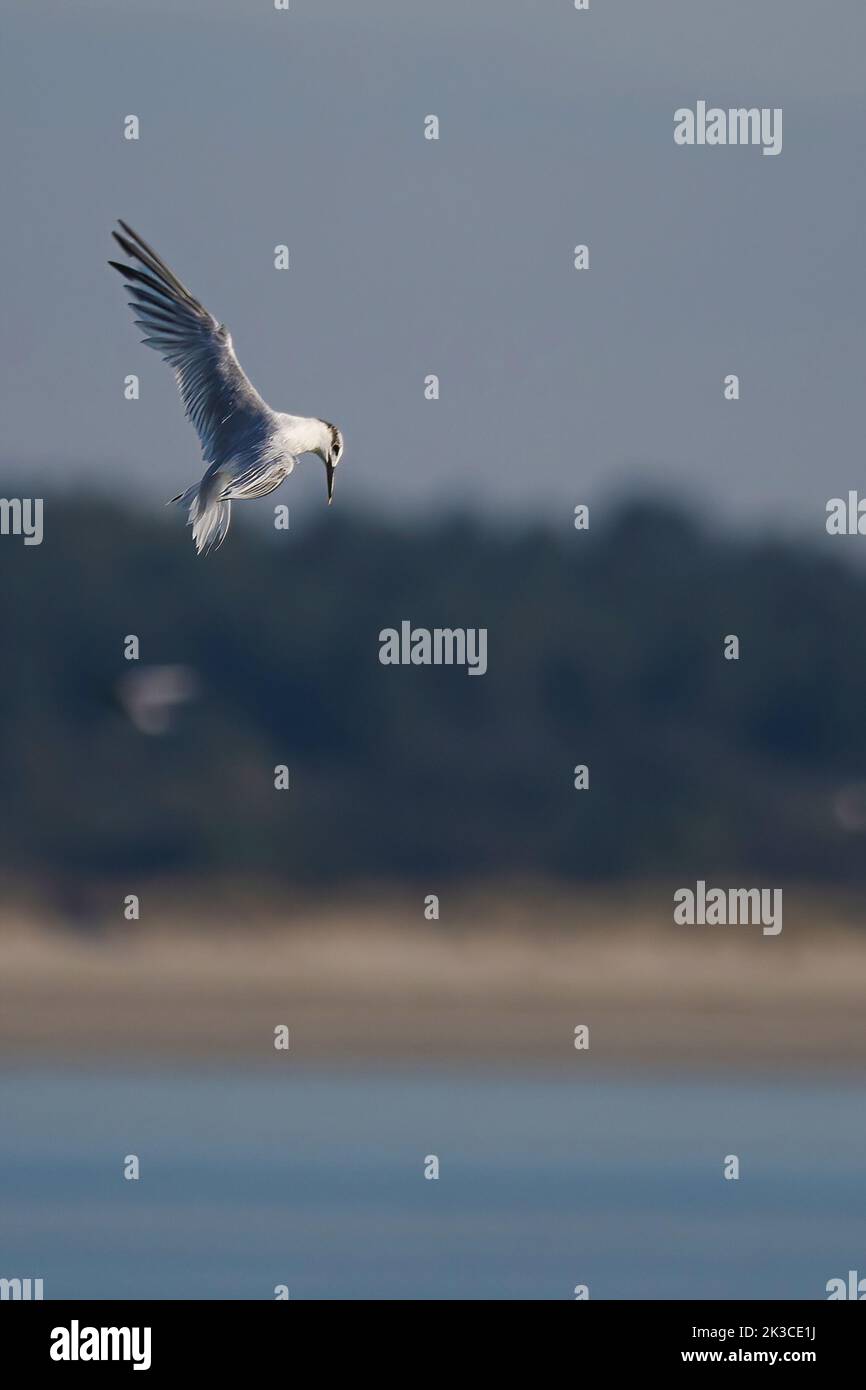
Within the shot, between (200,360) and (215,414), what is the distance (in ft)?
1.00

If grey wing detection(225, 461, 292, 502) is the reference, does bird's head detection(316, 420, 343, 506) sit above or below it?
above

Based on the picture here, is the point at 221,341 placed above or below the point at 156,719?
below

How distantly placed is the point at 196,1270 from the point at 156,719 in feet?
45.6

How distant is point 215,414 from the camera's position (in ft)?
46.3

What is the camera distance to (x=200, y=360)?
14.2 meters

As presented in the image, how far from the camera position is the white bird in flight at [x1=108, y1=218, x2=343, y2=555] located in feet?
44.5

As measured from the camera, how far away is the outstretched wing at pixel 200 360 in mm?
13945

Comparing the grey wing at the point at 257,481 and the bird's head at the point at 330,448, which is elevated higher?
the bird's head at the point at 330,448

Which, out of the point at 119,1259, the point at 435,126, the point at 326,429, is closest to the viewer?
the point at 326,429

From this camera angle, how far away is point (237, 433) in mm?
13883

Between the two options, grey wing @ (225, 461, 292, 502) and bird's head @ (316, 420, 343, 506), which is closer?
grey wing @ (225, 461, 292, 502)

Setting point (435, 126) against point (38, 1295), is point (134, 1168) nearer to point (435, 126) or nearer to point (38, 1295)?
point (38, 1295)

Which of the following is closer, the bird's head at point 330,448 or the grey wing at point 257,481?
the grey wing at point 257,481
